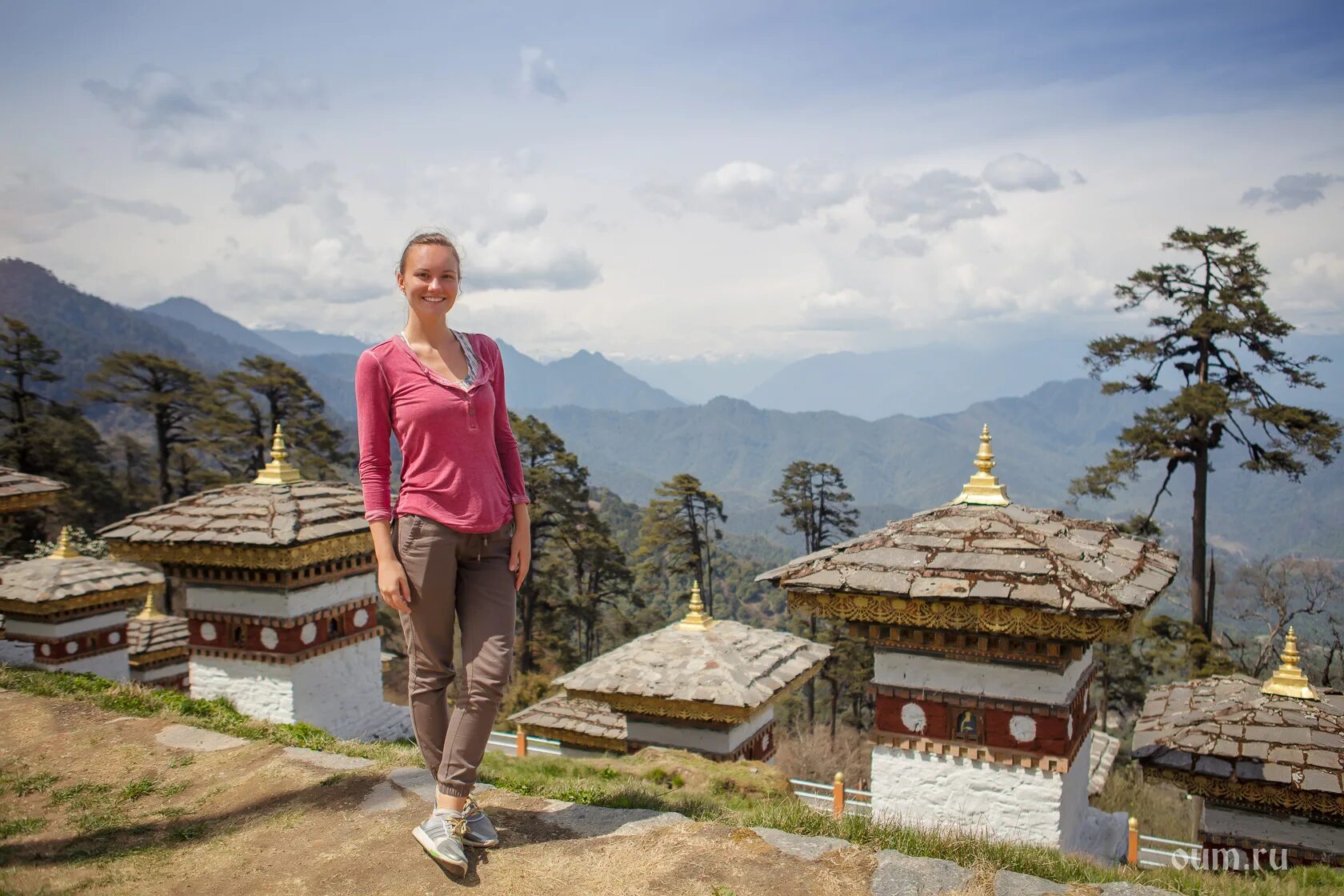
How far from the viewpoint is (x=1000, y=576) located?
6008 mm

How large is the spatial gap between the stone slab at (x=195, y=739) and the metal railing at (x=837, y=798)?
13.8 ft

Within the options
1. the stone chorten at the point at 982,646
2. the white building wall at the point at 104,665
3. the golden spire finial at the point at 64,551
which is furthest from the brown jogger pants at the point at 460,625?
the golden spire finial at the point at 64,551

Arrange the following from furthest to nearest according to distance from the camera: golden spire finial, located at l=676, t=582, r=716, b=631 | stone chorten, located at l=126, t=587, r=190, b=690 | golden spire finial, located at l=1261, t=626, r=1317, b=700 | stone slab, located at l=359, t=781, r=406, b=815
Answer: stone chorten, located at l=126, t=587, r=190, b=690
golden spire finial, located at l=676, t=582, r=716, b=631
golden spire finial, located at l=1261, t=626, r=1317, b=700
stone slab, located at l=359, t=781, r=406, b=815

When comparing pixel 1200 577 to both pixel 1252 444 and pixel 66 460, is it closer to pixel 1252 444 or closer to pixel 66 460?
pixel 1252 444

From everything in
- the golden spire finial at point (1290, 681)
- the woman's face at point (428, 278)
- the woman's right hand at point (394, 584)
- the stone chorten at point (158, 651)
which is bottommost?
the stone chorten at point (158, 651)

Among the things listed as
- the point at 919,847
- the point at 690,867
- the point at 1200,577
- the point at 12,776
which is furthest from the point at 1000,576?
the point at 1200,577

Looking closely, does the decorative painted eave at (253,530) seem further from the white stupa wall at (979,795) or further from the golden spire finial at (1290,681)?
the golden spire finial at (1290,681)

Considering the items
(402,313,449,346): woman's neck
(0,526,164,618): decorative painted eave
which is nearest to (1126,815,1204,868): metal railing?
(402,313,449,346): woman's neck

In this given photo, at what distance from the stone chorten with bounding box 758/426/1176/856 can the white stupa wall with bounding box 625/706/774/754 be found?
103 inches

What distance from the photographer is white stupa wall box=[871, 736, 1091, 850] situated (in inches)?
250

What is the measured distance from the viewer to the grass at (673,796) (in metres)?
3.95

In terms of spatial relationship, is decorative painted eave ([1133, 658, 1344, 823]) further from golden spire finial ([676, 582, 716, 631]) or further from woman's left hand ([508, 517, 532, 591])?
woman's left hand ([508, 517, 532, 591])

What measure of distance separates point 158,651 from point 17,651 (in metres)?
4.79

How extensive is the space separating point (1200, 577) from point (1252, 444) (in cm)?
368
